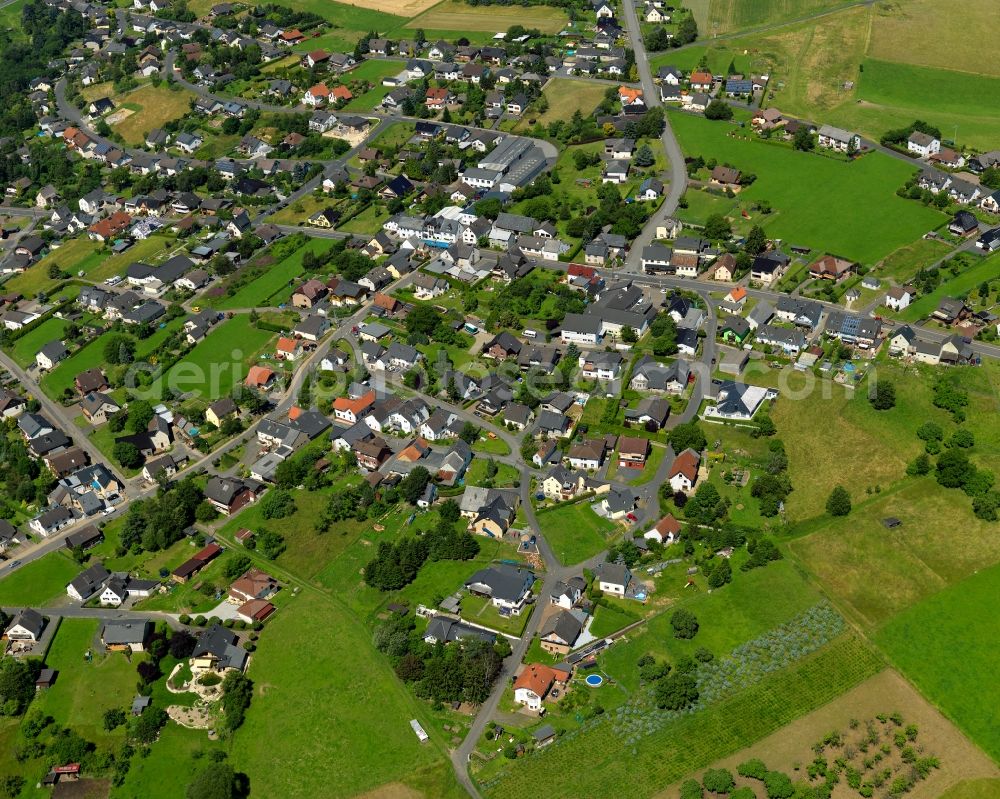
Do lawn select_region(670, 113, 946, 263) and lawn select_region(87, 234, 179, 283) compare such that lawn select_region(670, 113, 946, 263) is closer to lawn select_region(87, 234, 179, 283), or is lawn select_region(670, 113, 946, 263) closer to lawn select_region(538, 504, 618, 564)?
lawn select_region(538, 504, 618, 564)

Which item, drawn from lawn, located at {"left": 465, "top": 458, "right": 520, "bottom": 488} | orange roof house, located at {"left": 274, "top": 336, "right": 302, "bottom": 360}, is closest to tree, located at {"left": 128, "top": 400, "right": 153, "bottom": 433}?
orange roof house, located at {"left": 274, "top": 336, "right": 302, "bottom": 360}

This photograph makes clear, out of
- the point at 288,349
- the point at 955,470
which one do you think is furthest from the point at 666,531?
the point at 288,349

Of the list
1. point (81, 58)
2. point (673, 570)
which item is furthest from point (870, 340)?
point (81, 58)

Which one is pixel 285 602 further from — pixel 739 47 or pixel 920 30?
pixel 920 30

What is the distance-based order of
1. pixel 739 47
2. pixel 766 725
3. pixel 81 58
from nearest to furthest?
pixel 766 725, pixel 739 47, pixel 81 58

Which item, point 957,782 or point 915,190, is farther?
point 915,190

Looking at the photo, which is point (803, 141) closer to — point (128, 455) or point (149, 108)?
point (128, 455)
